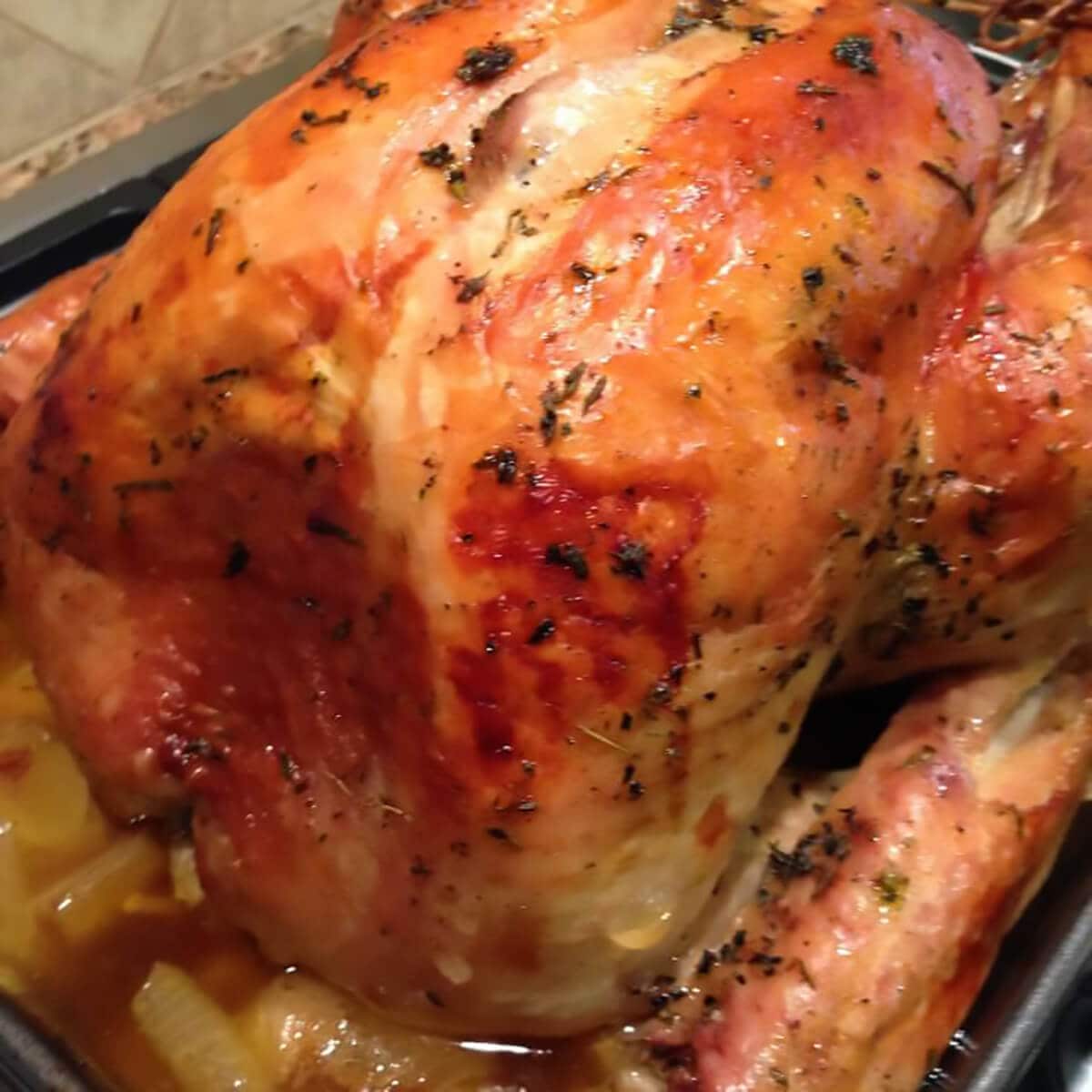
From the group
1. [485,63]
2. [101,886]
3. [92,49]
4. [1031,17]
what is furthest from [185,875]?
[92,49]

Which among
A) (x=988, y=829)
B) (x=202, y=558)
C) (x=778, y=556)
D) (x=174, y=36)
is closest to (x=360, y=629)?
(x=202, y=558)

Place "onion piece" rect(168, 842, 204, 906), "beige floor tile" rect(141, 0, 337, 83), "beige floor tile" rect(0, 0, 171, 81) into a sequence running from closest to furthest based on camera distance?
"onion piece" rect(168, 842, 204, 906)
"beige floor tile" rect(0, 0, 171, 81)
"beige floor tile" rect(141, 0, 337, 83)

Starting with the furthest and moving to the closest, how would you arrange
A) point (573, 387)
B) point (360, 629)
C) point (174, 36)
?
1. point (174, 36)
2. point (360, 629)
3. point (573, 387)

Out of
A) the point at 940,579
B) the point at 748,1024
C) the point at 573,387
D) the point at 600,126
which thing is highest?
the point at 600,126

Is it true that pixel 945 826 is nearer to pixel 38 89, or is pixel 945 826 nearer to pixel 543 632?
pixel 543 632

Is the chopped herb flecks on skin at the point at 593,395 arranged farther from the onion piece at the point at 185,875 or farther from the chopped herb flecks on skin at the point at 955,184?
the onion piece at the point at 185,875

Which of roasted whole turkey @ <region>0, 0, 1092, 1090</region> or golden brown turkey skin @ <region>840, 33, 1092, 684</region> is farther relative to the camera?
golden brown turkey skin @ <region>840, 33, 1092, 684</region>

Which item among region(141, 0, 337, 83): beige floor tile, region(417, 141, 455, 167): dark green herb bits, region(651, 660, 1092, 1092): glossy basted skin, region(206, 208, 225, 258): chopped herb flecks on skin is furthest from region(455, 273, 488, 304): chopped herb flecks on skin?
region(141, 0, 337, 83): beige floor tile

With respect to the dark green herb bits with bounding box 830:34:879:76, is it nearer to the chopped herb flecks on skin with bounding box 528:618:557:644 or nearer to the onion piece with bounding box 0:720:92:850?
the chopped herb flecks on skin with bounding box 528:618:557:644

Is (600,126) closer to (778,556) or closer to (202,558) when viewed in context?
(778,556)
